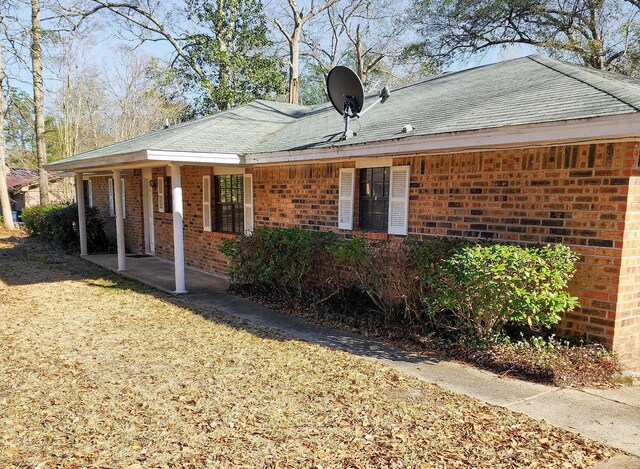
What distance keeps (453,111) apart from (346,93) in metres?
2.28

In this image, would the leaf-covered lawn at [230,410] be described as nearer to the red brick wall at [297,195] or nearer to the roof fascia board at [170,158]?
the red brick wall at [297,195]

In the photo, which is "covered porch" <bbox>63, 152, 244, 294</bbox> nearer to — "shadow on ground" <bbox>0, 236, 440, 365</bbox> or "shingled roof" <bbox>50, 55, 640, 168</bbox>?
"shadow on ground" <bbox>0, 236, 440, 365</bbox>

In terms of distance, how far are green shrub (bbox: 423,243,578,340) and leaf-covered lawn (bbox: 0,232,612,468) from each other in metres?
1.05

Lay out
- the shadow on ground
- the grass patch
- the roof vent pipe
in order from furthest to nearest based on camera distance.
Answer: the roof vent pipe
the shadow on ground
the grass patch

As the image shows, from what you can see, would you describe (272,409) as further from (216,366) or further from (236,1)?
(236,1)

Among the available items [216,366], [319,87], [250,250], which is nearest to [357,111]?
[250,250]

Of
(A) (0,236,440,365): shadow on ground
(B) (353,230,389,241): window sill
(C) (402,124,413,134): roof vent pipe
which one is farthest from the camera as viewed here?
(B) (353,230,389,241): window sill

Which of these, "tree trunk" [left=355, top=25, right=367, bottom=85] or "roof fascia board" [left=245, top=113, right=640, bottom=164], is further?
"tree trunk" [left=355, top=25, right=367, bottom=85]

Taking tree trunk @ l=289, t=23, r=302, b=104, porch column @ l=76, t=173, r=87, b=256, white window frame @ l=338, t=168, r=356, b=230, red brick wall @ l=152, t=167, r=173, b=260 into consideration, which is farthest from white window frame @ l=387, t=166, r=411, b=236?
tree trunk @ l=289, t=23, r=302, b=104

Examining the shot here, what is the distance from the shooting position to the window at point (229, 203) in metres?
10.0

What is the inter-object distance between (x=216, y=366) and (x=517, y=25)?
57.3 feet

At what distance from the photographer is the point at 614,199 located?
468cm

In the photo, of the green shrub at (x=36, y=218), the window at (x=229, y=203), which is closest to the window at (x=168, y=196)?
the window at (x=229, y=203)

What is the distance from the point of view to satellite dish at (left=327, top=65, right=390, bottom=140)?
7973 millimetres
